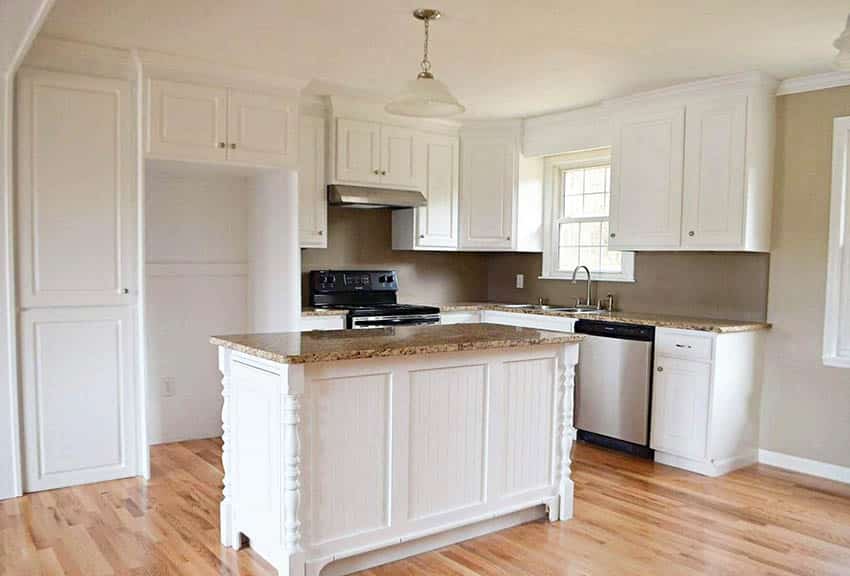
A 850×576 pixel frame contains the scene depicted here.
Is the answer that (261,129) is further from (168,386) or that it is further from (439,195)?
(168,386)

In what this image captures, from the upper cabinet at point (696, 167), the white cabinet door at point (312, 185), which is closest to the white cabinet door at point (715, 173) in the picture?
the upper cabinet at point (696, 167)

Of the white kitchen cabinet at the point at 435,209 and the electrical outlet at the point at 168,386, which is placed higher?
the white kitchen cabinet at the point at 435,209

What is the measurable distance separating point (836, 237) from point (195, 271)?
403 centimetres

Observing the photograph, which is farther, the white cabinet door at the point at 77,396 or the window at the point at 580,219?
the window at the point at 580,219

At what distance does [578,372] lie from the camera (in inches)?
191

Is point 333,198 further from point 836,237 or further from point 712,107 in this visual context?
point 836,237

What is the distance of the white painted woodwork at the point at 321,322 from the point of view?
4648 millimetres

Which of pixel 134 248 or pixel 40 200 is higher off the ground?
pixel 40 200

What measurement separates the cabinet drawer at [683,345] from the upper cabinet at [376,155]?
218 cm

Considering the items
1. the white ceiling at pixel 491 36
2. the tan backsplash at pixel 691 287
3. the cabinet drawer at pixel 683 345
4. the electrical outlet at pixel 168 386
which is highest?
the white ceiling at pixel 491 36

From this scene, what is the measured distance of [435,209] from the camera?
218 inches

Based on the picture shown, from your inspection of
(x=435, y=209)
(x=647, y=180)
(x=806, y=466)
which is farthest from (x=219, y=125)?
(x=806, y=466)

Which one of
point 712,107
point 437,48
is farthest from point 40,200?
point 712,107

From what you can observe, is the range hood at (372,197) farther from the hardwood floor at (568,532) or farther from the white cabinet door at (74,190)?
the hardwood floor at (568,532)
